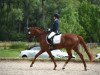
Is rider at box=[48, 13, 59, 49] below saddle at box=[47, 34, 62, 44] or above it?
above

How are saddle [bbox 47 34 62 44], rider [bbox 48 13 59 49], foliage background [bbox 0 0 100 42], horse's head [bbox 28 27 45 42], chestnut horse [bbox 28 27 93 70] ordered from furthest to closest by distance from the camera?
1. foliage background [bbox 0 0 100 42]
2. horse's head [bbox 28 27 45 42]
3. saddle [bbox 47 34 62 44]
4. chestnut horse [bbox 28 27 93 70]
5. rider [bbox 48 13 59 49]

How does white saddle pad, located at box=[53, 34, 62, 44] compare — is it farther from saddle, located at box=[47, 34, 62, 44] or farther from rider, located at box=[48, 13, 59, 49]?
rider, located at box=[48, 13, 59, 49]

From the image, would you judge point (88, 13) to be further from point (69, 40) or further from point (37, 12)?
point (69, 40)

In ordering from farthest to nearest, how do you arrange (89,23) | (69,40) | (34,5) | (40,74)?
(34,5), (89,23), (69,40), (40,74)

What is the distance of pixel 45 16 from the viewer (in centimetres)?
10256

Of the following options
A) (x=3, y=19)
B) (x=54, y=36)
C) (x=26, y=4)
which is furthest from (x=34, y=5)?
(x=54, y=36)

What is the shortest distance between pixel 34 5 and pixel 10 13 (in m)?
6.82

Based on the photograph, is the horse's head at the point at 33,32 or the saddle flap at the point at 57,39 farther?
the horse's head at the point at 33,32

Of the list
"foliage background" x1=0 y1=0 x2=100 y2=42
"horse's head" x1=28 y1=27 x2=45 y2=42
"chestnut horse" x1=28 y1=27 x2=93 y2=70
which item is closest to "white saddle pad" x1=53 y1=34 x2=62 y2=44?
"chestnut horse" x1=28 y1=27 x2=93 y2=70

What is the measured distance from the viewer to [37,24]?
327ft

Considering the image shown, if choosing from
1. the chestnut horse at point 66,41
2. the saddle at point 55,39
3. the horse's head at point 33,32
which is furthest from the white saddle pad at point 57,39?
the horse's head at point 33,32

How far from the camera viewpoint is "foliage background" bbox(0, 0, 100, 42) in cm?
8294

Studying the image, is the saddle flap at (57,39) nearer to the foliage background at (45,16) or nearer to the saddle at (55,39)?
the saddle at (55,39)

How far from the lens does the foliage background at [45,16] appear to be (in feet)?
272
